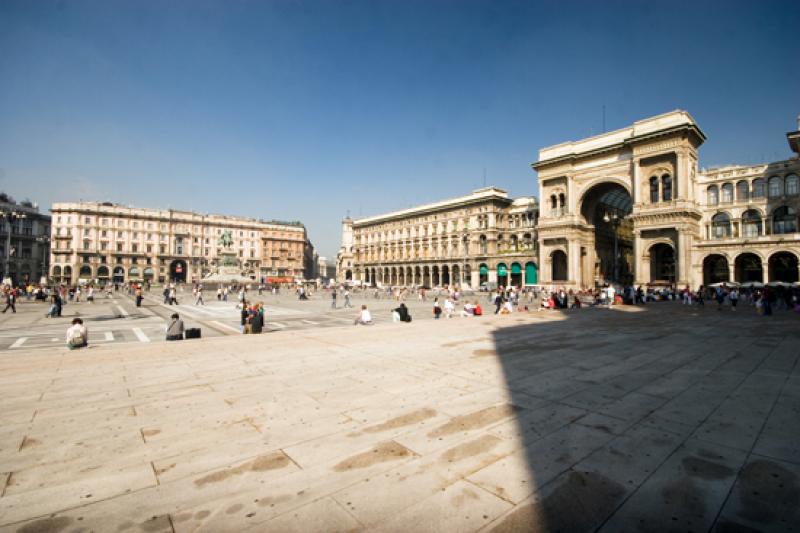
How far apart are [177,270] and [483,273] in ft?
242

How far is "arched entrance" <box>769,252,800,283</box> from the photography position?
47916 mm

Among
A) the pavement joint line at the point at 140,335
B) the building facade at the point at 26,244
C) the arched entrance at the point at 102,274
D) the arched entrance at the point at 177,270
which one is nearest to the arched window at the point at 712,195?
the pavement joint line at the point at 140,335

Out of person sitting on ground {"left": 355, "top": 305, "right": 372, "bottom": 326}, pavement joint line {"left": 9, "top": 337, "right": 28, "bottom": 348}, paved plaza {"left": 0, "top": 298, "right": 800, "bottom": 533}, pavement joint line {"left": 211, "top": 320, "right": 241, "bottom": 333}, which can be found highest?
person sitting on ground {"left": 355, "top": 305, "right": 372, "bottom": 326}

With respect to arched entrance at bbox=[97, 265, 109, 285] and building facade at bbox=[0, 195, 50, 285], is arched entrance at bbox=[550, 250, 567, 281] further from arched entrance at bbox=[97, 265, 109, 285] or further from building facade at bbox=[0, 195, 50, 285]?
building facade at bbox=[0, 195, 50, 285]

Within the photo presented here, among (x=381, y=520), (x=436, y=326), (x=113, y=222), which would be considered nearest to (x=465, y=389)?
(x=381, y=520)

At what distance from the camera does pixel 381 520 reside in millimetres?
2805

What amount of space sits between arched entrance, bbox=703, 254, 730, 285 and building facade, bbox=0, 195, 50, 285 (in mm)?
116391

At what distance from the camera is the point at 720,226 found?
54.2 metres

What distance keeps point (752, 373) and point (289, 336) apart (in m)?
11.4

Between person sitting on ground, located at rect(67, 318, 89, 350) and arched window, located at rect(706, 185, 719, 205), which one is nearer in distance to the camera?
person sitting on ground, located at rect(67, 318, 89, 350)

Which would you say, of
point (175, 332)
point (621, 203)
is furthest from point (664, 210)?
point (175, 332)

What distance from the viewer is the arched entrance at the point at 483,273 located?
231ft

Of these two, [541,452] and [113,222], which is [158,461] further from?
[113,222]

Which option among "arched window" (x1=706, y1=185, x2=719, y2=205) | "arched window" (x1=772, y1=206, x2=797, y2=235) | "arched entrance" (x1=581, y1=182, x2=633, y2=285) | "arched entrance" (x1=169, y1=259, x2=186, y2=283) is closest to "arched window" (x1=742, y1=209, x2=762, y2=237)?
"arched window" (x1=772, y1=206, x2=797, y2=235)
